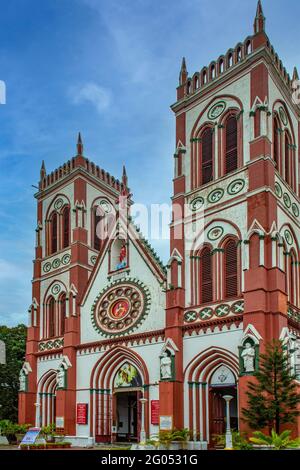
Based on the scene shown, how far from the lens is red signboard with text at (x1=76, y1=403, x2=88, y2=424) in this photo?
1385 inches

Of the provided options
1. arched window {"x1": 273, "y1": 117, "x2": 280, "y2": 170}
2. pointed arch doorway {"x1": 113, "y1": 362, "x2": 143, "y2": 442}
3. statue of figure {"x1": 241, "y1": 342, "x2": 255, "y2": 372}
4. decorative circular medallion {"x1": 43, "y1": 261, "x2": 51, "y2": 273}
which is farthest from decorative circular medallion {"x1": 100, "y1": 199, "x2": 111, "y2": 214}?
statue of figure {"x1": 241, "y1": 342, "x2": 255, "y2": 372}

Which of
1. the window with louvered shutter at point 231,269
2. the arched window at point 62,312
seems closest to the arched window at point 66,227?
the arched window at point 62,312

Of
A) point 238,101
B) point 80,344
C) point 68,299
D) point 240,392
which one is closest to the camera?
point 240,392

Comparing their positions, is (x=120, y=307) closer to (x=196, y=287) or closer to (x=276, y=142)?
(x=196, y=287)

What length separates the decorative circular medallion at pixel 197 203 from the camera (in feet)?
107

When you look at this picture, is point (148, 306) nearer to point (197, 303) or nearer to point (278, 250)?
point (197, 303)

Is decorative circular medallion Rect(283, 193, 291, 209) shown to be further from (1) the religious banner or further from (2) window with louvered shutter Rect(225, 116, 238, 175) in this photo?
(1) the religious banner

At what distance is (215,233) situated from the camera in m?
31.2

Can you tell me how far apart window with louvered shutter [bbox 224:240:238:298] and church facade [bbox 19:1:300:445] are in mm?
65

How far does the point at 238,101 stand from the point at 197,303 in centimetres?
1180

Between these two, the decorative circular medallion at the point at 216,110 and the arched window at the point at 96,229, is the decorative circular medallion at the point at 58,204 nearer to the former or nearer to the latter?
the arched window at the point at 96,229

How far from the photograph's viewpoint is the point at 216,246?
101 feet

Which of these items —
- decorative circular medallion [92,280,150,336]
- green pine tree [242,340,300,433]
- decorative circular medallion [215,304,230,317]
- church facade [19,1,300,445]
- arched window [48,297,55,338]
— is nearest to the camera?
green pine tree [242,340,300,433]
